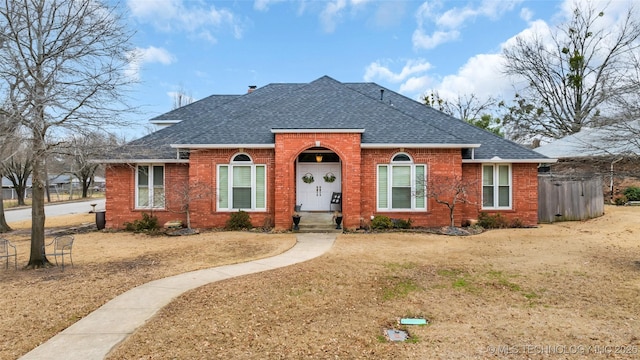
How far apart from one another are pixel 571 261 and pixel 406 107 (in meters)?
10.9

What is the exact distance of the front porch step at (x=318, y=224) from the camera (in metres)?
13.0

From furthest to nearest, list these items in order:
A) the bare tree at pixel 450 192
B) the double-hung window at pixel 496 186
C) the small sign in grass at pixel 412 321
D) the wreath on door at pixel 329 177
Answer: the wreath on door at pixel 329 177 < the double-hung window at pixel 496 186 < the bare tree at pixel 450 192 < the small sign in grass at pixel 412 321

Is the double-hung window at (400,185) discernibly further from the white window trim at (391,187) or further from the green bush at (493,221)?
the green bush at (493,221)

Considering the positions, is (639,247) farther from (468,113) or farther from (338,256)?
(468,113)

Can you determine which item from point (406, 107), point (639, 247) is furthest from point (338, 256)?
point (406, 107)

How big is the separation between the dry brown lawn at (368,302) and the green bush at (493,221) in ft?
11.1

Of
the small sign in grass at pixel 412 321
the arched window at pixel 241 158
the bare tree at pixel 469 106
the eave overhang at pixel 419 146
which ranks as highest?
the bare tree at pixel 469 106

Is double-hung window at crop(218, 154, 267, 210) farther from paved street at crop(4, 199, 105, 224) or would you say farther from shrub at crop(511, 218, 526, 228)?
paved street at crop(4, 199, 105, 224)

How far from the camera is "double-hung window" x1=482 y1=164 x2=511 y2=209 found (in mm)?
14242

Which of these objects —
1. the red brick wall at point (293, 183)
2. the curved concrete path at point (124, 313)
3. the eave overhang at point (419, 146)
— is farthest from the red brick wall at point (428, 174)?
the curved concrete path at point (124, 313)

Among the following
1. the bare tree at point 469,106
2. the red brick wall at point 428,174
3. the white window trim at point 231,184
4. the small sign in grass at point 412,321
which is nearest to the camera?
the small sign in grass at point 412,321

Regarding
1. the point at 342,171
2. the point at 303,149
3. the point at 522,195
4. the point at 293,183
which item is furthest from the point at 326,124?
the point at 522,195

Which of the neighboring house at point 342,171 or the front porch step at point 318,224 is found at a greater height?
the neighboring house at point 342,171

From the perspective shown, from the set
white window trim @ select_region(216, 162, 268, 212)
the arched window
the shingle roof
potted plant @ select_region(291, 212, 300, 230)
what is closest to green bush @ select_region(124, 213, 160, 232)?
the shingle roof
